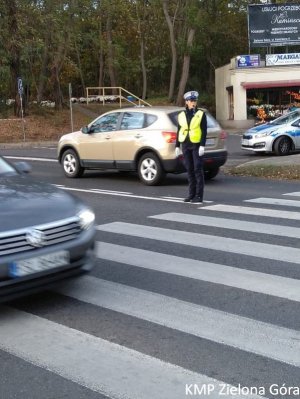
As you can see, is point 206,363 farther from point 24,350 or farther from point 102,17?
point 102,17

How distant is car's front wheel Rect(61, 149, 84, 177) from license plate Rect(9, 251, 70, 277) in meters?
9.88

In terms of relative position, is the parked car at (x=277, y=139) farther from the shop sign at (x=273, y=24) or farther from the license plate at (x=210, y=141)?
the shop sign at (x=273, y=24)

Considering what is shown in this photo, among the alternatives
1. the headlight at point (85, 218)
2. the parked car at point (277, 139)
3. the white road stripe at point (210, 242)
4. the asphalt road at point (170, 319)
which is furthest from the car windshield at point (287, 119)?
the headlight at point (85, 218)

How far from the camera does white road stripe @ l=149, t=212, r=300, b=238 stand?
782 centimetres

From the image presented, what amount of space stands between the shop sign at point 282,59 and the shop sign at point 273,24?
213 centimetres

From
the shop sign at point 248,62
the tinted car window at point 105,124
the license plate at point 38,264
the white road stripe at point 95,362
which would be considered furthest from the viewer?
the shop sign at point 248,62

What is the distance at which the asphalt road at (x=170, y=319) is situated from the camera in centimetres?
373

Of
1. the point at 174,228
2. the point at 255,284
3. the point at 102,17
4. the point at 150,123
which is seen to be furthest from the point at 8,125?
the point at 255,284

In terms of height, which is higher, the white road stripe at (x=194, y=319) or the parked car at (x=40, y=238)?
the parked car at (x=40, y=238)

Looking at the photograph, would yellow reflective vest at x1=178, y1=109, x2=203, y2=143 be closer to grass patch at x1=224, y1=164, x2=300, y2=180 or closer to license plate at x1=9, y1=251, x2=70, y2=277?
grass patch at x1=224, y1=164, x2=300, y2=180

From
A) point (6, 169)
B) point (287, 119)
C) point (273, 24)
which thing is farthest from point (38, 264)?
point (273, 24)

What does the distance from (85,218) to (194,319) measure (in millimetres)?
1298

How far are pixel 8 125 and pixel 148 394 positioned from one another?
103ft

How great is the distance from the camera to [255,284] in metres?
5.63
